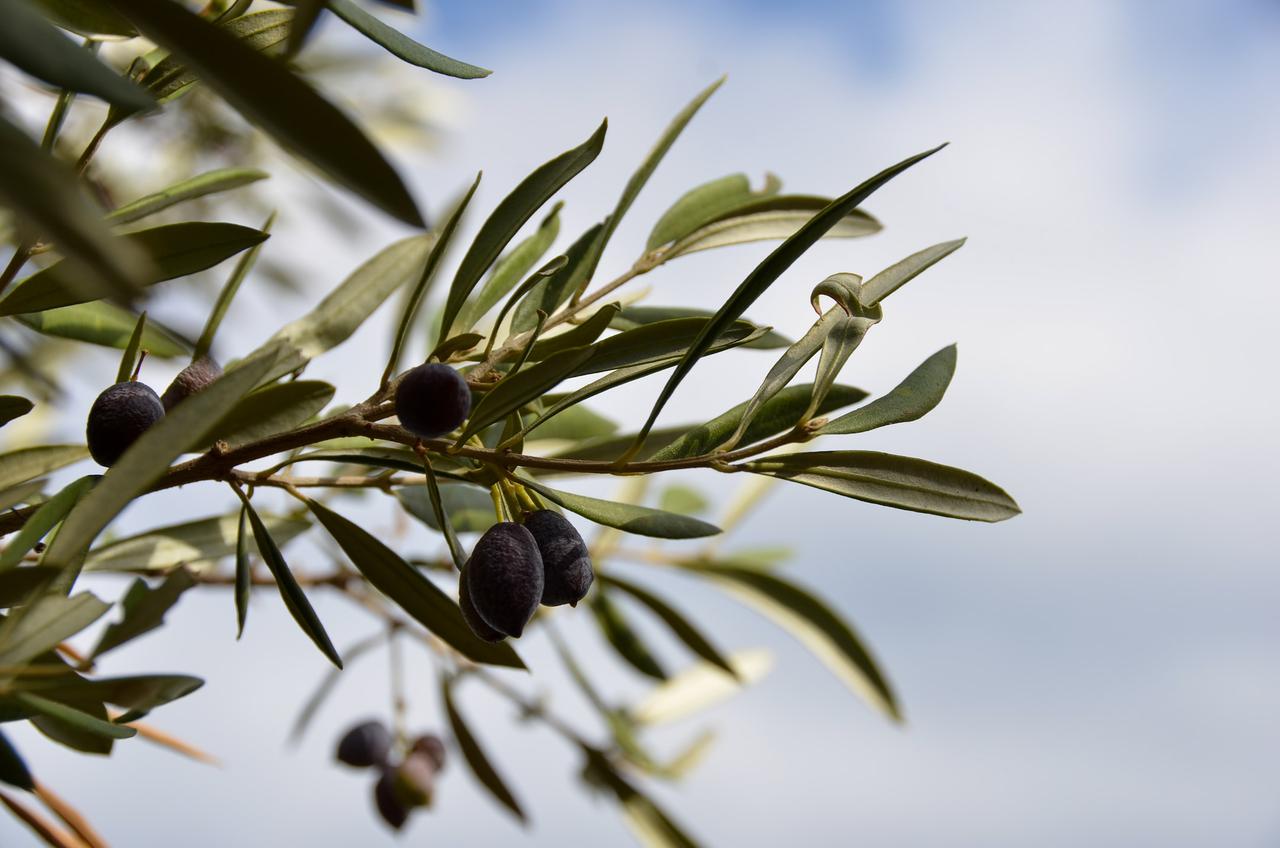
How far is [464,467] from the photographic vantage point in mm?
837

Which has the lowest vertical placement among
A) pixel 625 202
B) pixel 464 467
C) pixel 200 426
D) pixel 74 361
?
pixel 200 426

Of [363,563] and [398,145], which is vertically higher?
[398,145]

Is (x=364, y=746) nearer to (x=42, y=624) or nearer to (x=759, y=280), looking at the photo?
(x=42, y=624)

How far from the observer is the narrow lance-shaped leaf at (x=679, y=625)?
1376mm

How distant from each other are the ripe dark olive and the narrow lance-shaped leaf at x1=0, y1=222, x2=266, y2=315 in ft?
3.31

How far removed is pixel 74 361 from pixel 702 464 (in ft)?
6.64

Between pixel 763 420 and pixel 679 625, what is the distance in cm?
60

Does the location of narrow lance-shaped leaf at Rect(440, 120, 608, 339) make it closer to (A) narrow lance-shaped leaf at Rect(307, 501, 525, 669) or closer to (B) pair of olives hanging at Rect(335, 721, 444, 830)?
(A) narrow lance-shaped leaf at Rect(307, 501, 525, 669)

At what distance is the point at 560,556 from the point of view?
30.8 inches

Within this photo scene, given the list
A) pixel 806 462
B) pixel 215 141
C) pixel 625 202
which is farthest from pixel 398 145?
pixel 806 462

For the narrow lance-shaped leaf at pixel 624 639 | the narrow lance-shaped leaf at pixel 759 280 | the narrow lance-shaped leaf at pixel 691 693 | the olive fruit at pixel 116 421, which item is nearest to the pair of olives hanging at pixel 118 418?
the olive fruit at pixel 116 421

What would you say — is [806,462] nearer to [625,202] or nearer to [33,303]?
[625,202]

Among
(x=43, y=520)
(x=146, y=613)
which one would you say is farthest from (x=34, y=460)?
(x=43, y=520)

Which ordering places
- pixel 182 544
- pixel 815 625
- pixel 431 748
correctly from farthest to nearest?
Answer: pixel 431 748 → pixel 815 625 → pixel 182 544
